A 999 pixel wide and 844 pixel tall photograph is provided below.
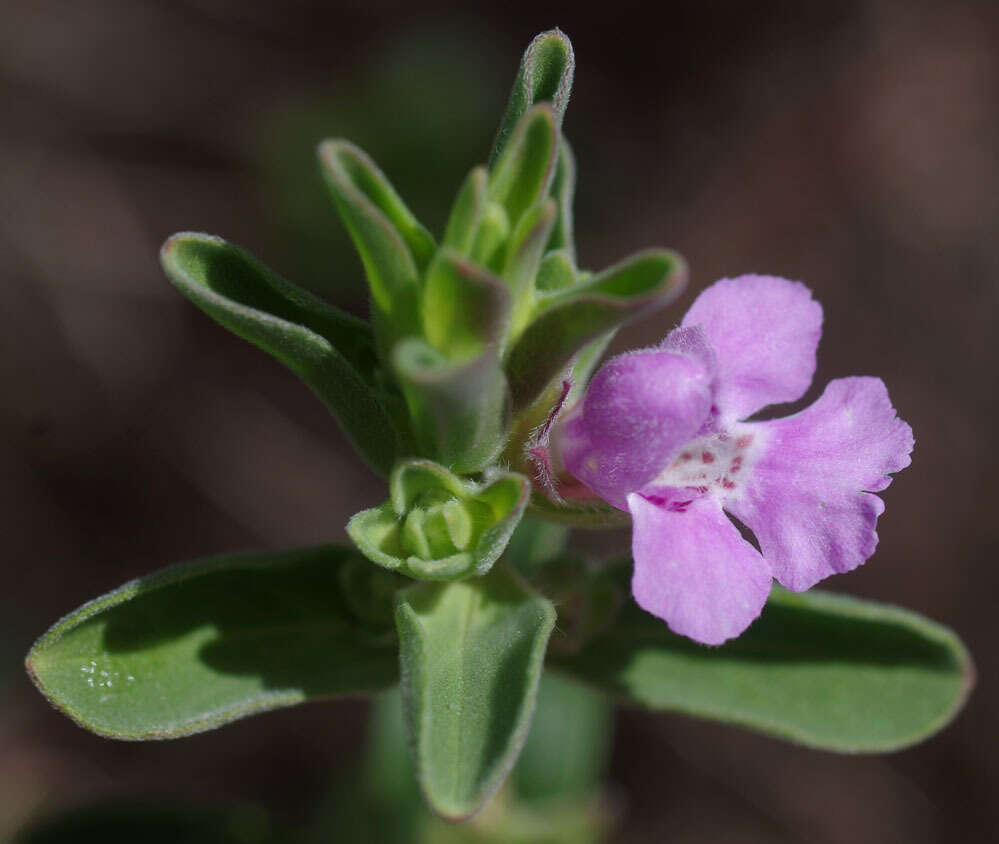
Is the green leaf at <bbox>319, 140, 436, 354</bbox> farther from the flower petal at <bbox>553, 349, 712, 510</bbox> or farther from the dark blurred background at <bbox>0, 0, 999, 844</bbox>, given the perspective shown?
the dark blurred background at <bbox>0, 0, 999, 844</bbox>

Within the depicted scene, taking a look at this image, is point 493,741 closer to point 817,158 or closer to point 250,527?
point 250,527

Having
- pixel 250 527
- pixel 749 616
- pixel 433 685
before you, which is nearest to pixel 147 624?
pixel 433 685

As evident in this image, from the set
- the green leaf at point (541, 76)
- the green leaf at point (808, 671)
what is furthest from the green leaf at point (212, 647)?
the green leaf at point (541, 76)

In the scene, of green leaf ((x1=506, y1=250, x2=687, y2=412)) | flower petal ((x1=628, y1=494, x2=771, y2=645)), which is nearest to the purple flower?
flower petal ((x1=628, y1=494, x2=771, y2=645))

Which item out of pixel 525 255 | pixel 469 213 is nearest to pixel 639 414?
pixel 525 255

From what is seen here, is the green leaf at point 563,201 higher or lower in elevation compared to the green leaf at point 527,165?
lower

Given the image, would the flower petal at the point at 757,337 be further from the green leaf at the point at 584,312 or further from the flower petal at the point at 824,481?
the green leaf at the point at 584,312
